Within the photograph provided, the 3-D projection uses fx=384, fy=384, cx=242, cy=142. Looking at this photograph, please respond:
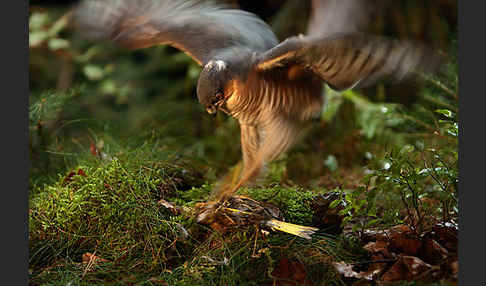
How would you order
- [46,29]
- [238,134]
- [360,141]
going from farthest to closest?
[46,29]
[238,134]
[360,141]

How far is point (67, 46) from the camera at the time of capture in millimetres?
3115

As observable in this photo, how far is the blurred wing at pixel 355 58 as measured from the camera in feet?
3.23

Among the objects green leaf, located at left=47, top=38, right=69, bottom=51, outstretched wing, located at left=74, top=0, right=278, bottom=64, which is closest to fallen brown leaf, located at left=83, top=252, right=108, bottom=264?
outstretched wing, located at left=74, top=0, right=278, bottom=64

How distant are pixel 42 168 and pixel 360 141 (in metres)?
1.71

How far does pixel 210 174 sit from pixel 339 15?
86 centimetres

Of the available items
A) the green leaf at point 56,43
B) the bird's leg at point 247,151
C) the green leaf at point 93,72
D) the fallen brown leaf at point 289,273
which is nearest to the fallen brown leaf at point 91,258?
the bird's leg at point 247,151

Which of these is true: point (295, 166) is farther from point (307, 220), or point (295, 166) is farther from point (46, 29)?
point (46, 29)

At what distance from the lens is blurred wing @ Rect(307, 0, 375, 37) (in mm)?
1253

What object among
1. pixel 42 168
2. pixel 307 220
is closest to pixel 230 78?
Result: pixel 307 220

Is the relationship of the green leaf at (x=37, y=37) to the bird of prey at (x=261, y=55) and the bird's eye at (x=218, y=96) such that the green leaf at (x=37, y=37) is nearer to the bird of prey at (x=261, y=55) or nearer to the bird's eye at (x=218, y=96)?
the bird of prey at (x=261, y=55)

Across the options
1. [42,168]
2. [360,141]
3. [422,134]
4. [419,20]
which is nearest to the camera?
[422,134]

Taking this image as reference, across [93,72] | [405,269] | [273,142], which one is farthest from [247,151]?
[93,72]

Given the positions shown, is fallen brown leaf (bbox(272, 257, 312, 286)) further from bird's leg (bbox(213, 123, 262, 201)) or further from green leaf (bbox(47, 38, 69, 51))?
green leaf (bbox(47, 38, 69, 51))

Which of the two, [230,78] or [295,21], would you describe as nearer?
[230,78]
